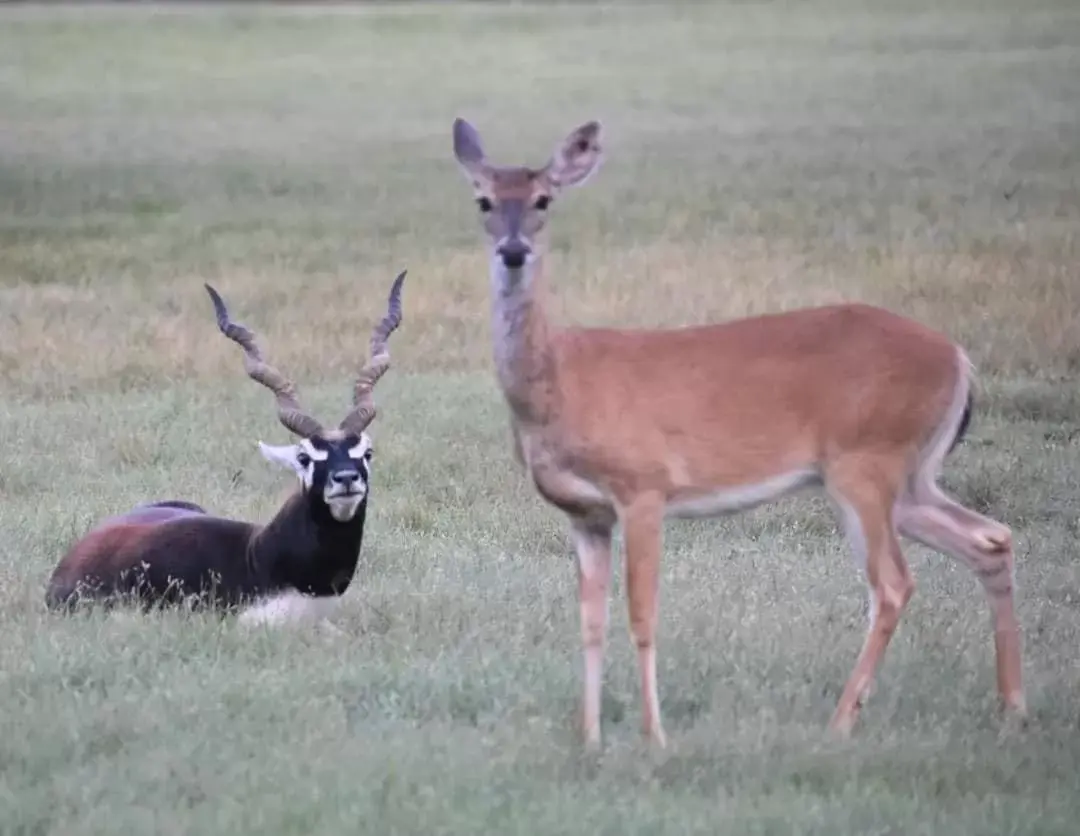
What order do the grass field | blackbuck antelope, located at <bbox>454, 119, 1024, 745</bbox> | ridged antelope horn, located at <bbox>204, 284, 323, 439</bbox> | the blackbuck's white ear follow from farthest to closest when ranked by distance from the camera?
the blackbuck's white ear < ridged antelope horn, located at <bbox>204, 284, 323, 439</bbox> < blackbuck antelope, located at <bbox>454, 119, 1024, 745</bbox> < the grass field

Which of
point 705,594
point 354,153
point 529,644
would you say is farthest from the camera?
point 354,153

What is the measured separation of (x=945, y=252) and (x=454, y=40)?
2853cm

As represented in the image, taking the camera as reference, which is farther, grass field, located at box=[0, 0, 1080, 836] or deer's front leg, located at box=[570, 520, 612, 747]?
deer's front leg, located at box=[570, 520, 612, 747]

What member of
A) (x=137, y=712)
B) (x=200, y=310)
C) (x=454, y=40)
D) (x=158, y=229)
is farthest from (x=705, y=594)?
(x=454, y=40)

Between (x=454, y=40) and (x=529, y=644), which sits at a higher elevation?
(x=529, y=644)

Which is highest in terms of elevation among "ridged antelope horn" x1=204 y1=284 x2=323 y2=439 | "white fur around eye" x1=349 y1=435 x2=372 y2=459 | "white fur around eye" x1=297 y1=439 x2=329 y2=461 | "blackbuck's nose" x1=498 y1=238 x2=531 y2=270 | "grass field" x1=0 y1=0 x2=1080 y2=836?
"blackbuck's nose" x1=498 y1=238 x2=531 y2=270

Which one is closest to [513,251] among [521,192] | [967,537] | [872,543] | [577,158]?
[521,192]

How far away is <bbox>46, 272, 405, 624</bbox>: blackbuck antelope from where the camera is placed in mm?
9047

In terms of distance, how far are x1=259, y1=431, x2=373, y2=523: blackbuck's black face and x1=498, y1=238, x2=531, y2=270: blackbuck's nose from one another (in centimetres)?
206

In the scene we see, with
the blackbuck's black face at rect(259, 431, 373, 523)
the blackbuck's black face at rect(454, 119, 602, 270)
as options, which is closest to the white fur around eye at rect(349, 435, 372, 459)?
the blackbuck's black face at rect(259, 431, 373, 523)

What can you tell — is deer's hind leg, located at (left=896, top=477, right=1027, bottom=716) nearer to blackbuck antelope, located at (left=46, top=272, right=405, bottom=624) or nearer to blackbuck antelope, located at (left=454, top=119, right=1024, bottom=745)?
blackbuck antelope, located at (left=454, top=119, right=1024, bottom=745)

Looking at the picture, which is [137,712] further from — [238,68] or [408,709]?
[238,68]

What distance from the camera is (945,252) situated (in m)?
18.8

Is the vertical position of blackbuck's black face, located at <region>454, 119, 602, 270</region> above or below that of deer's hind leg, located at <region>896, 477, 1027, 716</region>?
above
